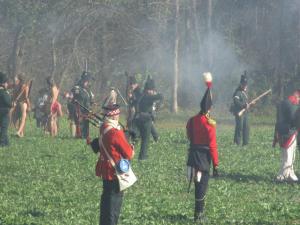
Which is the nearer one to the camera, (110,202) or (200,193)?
(110,202)

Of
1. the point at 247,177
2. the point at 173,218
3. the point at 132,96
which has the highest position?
the point at 132,96

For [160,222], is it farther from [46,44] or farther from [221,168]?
[46,44]

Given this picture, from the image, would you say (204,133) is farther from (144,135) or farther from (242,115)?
(242,115)

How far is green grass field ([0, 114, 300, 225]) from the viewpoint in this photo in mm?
13867

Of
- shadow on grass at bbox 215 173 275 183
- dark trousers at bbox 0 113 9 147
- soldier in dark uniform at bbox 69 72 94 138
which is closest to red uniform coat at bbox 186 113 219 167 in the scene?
shadow on grass at bbox 215 173 275 183

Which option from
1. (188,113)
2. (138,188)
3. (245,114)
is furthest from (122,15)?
(138,188)

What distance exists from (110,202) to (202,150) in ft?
8.03

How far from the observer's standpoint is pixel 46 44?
5088 cm

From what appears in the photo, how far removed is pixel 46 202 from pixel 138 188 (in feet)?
8.32

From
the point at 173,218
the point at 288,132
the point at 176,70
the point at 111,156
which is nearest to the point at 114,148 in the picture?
the point at 111,156

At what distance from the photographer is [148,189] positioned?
17031mm

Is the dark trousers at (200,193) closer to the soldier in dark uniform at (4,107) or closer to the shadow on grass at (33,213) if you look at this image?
the shadow on grass at (33,213)

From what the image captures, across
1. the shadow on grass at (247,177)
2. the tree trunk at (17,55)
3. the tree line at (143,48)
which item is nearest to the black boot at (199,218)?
the shadow on grass at (247,177)

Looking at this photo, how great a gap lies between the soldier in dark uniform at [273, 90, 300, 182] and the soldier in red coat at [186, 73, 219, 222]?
496 centimetres
